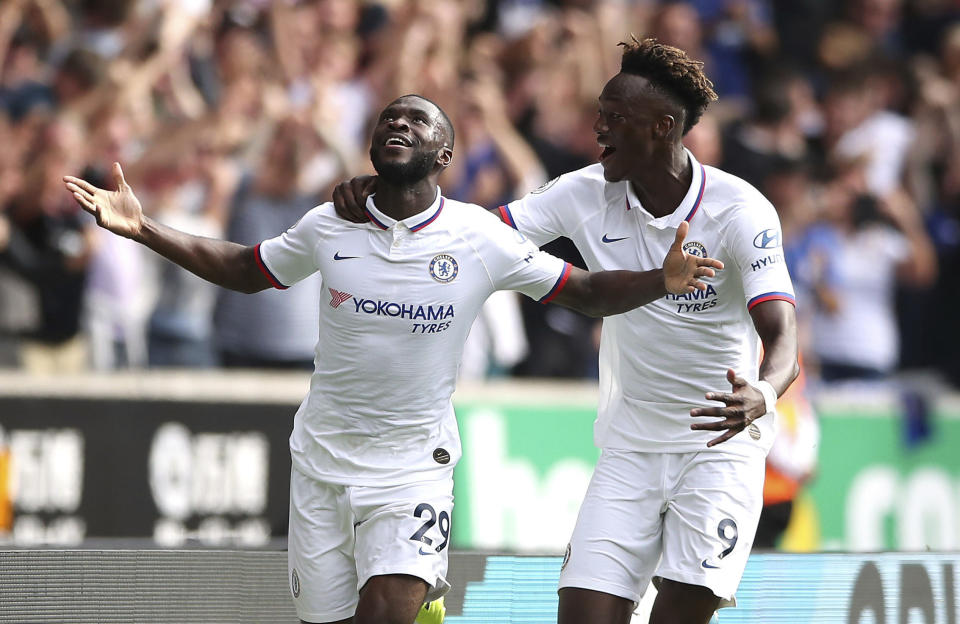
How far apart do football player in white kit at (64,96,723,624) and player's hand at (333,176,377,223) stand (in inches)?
1.5

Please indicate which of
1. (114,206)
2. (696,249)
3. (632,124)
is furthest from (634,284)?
(114,206)

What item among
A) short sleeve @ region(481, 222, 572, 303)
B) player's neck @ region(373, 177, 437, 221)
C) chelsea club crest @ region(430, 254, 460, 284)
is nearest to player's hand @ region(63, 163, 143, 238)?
player's neck @ region(373, 177, 437, 221)

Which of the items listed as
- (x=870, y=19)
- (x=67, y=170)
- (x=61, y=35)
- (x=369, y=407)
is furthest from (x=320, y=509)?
(x=870, y=19)

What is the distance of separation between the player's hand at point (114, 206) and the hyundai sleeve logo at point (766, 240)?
2.29 m

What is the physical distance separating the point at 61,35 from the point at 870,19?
813 cm

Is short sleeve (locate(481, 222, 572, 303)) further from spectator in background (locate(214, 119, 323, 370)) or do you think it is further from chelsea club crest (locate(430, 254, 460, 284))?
spectator in background (locate(214, 119, 323, 370))

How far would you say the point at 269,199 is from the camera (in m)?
10.4

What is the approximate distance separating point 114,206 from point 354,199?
35.1 inches

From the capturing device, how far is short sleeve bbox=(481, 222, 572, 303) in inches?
220

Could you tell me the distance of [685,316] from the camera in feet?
18.9

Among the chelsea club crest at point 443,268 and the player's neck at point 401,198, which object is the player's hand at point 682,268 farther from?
the player's neck at point 401,198

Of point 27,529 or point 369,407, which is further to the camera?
point 27,529

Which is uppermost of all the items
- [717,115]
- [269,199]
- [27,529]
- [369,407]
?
[717,115]

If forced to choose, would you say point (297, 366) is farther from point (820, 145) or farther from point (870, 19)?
point (870, 19)
